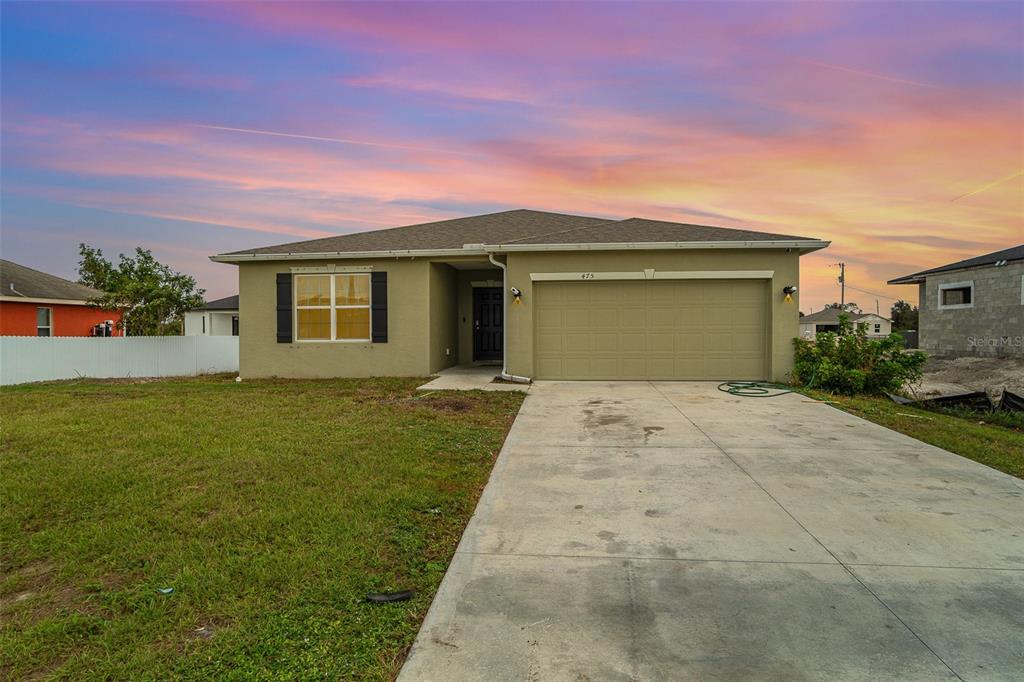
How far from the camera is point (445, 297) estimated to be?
41.4 ft

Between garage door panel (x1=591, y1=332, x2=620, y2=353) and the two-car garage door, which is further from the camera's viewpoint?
garage door panel (x1=591, y1=332, x2=620, y2=353)

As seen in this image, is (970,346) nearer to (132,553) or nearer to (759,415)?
(759,415)

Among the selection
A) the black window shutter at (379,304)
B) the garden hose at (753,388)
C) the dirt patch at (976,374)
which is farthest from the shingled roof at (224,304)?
the dirt patch at (976,374)

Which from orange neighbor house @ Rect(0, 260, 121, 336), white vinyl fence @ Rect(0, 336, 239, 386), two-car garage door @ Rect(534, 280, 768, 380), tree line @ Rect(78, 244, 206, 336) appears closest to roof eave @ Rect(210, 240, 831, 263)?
two-car garage door @ Rect(534, 280, 768, 380)

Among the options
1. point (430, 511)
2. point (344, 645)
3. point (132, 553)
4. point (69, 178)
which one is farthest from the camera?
point (69, 178)

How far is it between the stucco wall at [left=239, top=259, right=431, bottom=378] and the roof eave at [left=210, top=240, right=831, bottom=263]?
275mm

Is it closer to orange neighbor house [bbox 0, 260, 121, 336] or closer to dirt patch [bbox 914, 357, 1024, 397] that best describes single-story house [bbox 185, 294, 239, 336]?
orange neighbor house [bbox 0, 260, 121, 336]

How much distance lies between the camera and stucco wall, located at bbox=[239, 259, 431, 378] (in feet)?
37.0

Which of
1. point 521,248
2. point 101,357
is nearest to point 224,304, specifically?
point 101,357

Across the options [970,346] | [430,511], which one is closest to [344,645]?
[430,511]

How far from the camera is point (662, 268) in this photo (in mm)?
10391

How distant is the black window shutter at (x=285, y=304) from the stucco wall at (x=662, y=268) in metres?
5.14

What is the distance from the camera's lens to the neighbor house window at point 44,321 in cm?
1742

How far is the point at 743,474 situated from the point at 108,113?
14382mm
